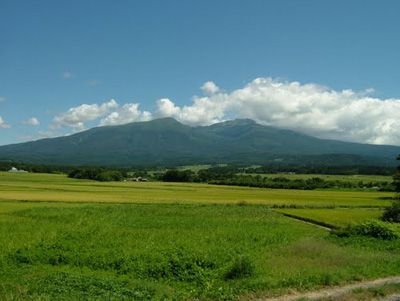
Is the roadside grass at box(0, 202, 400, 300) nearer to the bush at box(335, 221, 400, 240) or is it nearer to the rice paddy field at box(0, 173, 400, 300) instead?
the rice paddy field at box(0, 173, 400, 300)

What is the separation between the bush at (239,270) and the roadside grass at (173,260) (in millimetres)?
37

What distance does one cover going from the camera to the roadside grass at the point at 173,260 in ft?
49.6

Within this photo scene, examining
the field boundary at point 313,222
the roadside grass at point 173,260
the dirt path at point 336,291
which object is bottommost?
the field boundary at point 313,222

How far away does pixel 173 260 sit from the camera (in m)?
18.6

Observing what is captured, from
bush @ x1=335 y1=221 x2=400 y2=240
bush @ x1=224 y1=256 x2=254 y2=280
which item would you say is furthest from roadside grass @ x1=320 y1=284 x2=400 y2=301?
bush @ x1=335 y1=221 x2=400 y2=240

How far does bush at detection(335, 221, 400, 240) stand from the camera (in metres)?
27.1

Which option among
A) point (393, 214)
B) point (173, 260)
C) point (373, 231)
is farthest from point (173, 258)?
point (393, 214)

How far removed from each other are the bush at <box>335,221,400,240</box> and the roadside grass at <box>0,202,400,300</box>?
1166 millimetres

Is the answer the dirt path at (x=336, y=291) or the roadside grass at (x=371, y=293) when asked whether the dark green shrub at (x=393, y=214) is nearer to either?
the dirt path at (x=336, y=291)

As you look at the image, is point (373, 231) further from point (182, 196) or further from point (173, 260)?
point (182, 196)

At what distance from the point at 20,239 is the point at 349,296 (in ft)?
57.5

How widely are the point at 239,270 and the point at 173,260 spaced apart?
2929 millimetres

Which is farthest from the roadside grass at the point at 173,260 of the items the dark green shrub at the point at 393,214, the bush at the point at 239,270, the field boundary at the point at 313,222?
the dark green shrub at the point at 393,214

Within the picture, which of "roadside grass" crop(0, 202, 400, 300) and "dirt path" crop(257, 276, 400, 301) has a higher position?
"roadside grass" crop(0, 202, 400, 300)
